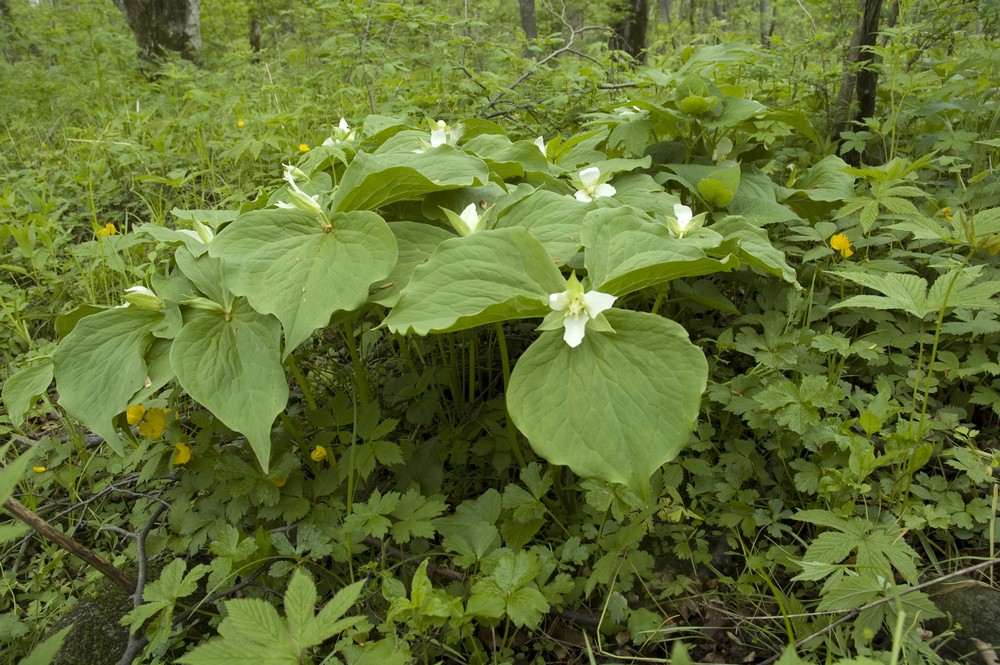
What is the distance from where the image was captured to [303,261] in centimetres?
142

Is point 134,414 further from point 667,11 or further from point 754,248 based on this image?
point 667,11

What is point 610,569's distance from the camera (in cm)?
140

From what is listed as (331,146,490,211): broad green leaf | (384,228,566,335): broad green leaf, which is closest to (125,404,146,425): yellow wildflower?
(331,146,490,211): broad green leaf

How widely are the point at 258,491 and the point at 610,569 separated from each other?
3.25 feet

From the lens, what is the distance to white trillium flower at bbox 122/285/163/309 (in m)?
1.49

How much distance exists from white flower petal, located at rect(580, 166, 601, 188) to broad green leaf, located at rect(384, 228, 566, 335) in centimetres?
59

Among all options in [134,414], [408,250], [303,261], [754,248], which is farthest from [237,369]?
[754,248]

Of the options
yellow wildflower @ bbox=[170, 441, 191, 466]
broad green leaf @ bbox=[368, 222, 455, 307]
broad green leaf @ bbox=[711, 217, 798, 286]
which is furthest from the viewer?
yellow wildflower @ bbox=[170, 441, 191, 466]

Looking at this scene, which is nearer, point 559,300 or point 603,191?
point 559,300

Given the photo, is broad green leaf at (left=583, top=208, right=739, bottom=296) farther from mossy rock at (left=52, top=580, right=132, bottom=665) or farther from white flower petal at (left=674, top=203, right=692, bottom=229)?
mossy rock at (left=52, top=580, right=132, bottom=665)

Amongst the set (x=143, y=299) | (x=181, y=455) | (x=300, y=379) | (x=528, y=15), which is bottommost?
(x=181, y=455)

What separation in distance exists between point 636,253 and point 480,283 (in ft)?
1.30

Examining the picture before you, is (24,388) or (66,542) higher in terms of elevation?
(24,388)

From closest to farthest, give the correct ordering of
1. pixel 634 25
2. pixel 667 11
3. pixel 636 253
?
pixel 636 253
pixel 634 25
pixel 667 11
